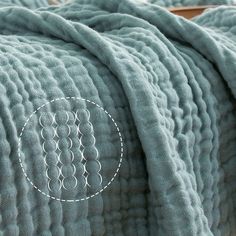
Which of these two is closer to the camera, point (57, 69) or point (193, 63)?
point (57, 69)

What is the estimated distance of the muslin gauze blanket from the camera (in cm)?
63

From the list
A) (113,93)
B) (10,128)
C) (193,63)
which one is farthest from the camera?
(193,63)

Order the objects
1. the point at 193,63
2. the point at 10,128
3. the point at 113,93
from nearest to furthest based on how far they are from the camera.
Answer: the point at 10,128 < the point at 113,93 < the point at 193,63

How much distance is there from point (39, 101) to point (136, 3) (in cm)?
28

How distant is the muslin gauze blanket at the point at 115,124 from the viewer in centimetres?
63

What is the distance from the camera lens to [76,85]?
69cm

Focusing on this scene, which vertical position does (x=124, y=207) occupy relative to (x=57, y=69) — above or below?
below

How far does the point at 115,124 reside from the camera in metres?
0.70

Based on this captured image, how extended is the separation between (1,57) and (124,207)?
202 mm

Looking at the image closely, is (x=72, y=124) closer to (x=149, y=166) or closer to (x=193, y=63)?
(x=149, y=166)

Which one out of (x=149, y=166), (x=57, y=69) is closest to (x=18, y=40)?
(x=57, y=69)

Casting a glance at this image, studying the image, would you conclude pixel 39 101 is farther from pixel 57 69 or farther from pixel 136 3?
pixel 136 3

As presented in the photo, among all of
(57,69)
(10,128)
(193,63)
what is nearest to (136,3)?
(193,63)

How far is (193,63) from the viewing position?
0.83 metres
